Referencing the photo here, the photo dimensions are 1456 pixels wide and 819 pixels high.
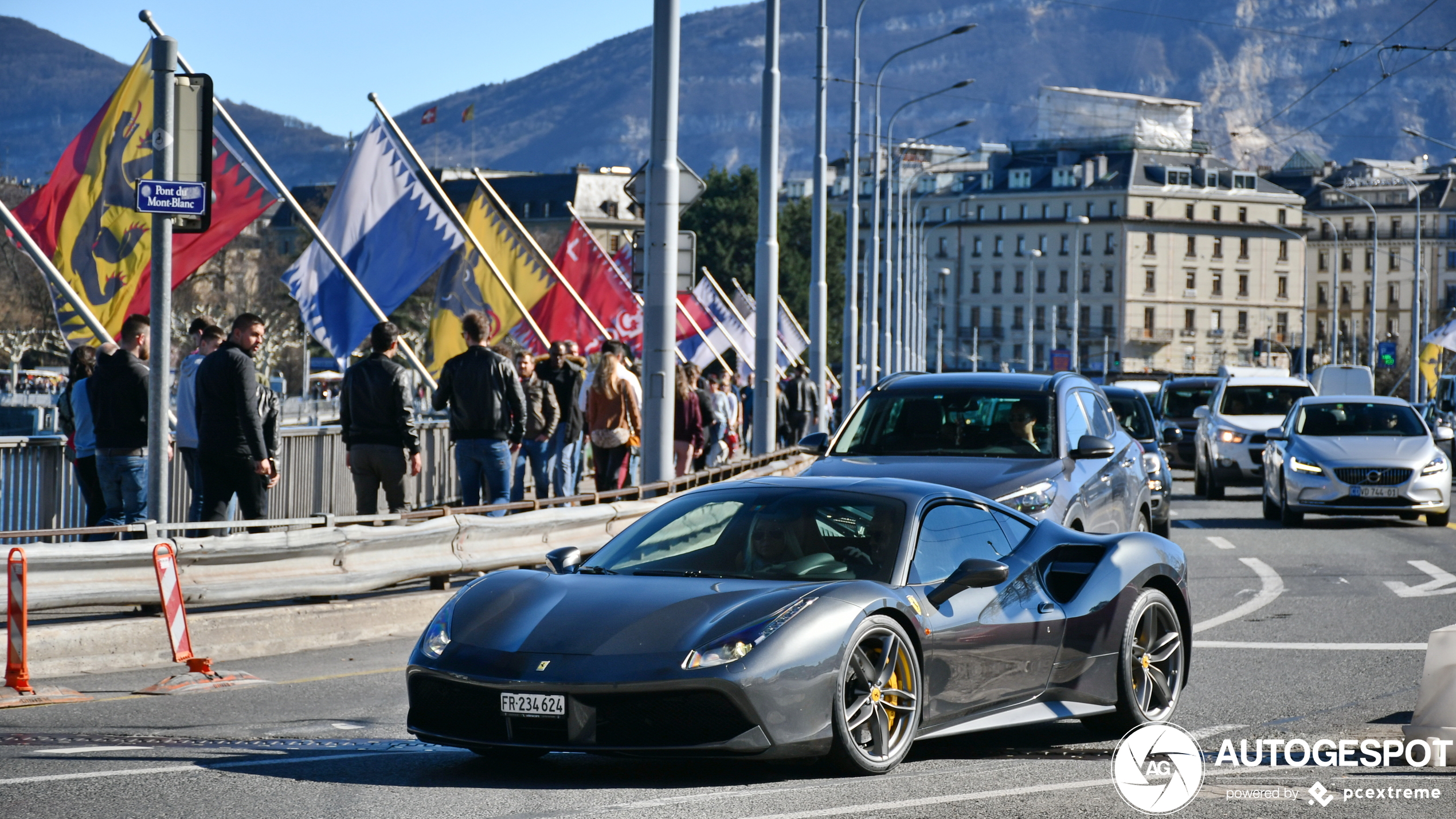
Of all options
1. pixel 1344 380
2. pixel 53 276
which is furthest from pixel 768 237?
pixel 1344 380

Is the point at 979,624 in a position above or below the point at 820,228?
below

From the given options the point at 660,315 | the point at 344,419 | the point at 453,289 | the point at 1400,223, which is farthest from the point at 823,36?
the point at 1400,223

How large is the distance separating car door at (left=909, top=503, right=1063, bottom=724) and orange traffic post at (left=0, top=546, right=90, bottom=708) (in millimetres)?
4217

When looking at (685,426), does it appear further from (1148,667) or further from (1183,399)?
(1183,399)

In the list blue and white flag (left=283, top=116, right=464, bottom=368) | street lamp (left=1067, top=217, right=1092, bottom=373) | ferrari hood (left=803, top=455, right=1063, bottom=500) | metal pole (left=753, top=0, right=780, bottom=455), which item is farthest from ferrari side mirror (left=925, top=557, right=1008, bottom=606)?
street lamp (left=1067, top=217, right=1092, bottom=373)

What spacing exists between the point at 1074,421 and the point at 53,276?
8277mm

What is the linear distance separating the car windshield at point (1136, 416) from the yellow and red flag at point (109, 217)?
9.39 meters

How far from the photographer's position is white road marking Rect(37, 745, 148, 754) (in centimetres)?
747

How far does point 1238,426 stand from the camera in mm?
27125

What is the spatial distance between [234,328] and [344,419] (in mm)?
1556

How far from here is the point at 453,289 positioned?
26.6 metres


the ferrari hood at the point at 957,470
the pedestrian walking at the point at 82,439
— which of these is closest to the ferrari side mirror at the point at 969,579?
the ferrari hood at the point at 957,470

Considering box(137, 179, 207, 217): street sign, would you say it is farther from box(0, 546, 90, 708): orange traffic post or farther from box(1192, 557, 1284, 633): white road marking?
box(1192, 557, 1284, 633): white road marking

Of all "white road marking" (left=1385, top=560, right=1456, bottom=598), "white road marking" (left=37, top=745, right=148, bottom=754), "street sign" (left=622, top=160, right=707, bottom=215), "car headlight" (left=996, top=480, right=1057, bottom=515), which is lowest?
"white road marking" (left=1385, top=560, right=1456, bottom=598)
